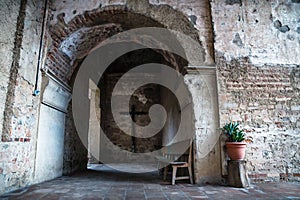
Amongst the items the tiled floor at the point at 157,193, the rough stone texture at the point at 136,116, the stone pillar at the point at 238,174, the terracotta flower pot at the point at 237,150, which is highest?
the rough stone texture at the point at 136,116

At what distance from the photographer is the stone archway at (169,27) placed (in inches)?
154

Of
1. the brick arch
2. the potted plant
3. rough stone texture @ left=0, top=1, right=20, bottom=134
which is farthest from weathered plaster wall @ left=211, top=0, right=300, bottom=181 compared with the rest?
rough stone texture @ left=0, top=1, right=20, bottom=134

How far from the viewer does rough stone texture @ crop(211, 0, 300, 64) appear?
4.26m

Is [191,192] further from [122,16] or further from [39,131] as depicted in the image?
[122,16]

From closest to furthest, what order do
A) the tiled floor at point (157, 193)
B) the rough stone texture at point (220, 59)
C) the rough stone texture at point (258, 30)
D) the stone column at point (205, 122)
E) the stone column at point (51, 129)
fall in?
1. the tiled floor at point (157, 193)
2. the rough stone texture at point (220, 59)
3. the stone column at point (205, 122)
4. the stone column at point (51, 129)
5. the rough stone texture at point (258, 30)

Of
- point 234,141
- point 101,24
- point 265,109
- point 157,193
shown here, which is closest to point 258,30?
point 265,109

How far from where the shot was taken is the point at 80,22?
4.43 metres

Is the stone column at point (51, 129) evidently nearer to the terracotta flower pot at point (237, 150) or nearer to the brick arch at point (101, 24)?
the brick arch at point (101, 24)

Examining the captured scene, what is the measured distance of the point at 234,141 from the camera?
3.74 m

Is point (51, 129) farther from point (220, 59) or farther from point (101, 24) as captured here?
point (220, 59)

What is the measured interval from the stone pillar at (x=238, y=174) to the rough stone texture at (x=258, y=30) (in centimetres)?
190

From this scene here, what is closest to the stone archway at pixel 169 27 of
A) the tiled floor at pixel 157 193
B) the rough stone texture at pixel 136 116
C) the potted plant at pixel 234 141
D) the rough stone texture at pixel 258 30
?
the potted plant at pixel 234 141

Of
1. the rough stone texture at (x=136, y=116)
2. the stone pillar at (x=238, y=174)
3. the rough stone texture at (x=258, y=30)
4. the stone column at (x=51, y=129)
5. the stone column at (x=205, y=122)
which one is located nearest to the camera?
the stone pillar at (x=238, y=174)

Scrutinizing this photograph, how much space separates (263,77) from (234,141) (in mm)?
1377
